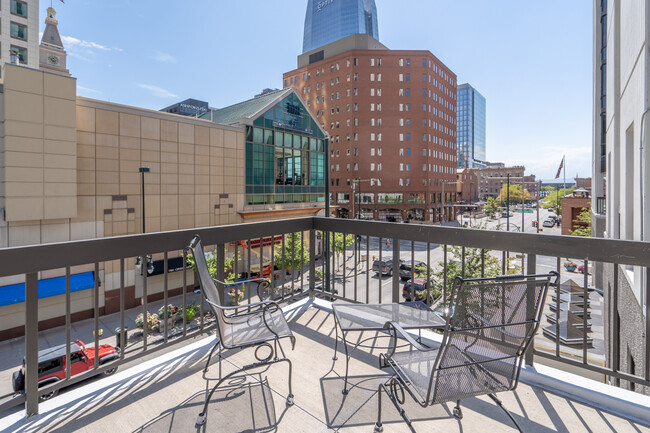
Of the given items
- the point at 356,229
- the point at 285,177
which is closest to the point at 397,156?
the point at 285,177

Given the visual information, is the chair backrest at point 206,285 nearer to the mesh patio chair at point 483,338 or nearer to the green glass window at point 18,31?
the mesh patio chair at point 483,338

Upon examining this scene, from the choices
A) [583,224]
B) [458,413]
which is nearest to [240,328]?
[458,413]

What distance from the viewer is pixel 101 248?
211cm

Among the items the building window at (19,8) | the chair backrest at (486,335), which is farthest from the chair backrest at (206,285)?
the building window at (19,8)

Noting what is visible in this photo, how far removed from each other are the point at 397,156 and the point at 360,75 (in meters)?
13.8

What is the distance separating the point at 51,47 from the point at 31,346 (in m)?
59.4

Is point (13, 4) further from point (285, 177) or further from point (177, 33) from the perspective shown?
point (285, 177)

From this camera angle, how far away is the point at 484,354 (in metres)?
1.39

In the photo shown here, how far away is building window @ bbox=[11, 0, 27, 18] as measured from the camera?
2920 cm

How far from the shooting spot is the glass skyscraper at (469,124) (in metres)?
118

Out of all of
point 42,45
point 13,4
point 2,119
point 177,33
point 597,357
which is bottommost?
point 597,357

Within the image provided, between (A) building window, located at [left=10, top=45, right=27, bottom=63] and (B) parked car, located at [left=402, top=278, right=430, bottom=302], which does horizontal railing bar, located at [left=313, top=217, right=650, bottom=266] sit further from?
(A) building window, located at [left=10, top=45, right=27, bottom=63]

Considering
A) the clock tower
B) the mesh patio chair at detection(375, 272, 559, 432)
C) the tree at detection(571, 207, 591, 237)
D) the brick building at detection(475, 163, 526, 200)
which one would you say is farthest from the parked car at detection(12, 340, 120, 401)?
the brick building at detection(475, 163, 526, 200)

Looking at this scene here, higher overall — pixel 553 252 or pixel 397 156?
pixel 397 156
